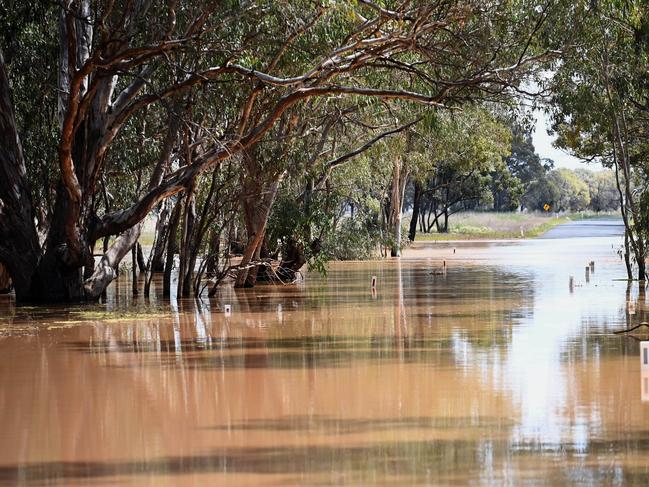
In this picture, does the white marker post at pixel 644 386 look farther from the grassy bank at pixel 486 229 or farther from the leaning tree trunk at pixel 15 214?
the grassy bank at pixel 486 229

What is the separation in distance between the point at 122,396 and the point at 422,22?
9.39 meters

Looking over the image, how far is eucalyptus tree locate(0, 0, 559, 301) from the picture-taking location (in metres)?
18.5

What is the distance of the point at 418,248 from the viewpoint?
177 ft

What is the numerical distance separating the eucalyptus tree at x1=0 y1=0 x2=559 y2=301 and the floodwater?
5.69 feet

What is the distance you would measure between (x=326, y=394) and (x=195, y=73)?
751 centimetres

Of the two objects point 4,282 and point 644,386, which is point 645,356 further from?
point 4,282

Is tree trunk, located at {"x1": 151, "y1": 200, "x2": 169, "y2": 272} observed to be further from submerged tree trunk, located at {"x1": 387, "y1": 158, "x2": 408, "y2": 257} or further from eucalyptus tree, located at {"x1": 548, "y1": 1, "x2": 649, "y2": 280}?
submerged tree trunk, located at {"x1": 387, "y1": 158, "x2": 408, "y2": 257}

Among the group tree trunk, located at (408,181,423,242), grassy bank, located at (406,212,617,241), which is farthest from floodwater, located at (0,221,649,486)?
grassy bank, located at (406,212,617,241)

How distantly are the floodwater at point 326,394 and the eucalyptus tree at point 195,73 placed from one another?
1734 mm

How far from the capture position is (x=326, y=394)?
11.7m

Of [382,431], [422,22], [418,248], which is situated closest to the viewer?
[382,431]

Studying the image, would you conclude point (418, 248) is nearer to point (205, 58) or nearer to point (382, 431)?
point (205, 58)

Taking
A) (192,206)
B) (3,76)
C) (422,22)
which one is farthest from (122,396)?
(192,206)

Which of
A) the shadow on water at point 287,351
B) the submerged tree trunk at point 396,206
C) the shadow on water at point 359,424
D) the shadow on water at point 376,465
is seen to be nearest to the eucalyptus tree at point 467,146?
the submerged tree trunk at point 396,206
